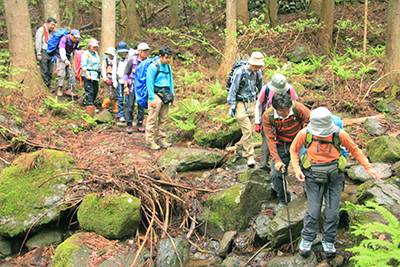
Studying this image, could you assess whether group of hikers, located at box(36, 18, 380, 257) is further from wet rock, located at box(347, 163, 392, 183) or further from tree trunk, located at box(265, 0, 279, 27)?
tree trunk, located at box(265, 0, 279, 27)

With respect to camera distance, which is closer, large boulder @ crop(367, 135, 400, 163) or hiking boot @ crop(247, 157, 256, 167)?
large boulder @ crop(367, 135, 400, 163)

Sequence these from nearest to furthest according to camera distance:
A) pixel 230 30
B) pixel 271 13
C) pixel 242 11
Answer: pixel 230 30 → pixel 242 11 → pixel 271 13

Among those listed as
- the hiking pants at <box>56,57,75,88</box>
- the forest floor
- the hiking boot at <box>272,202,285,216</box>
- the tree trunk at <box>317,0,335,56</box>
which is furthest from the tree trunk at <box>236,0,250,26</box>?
the hiking boot at <box>272,202,285,216</box>

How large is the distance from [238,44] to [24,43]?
777 cm

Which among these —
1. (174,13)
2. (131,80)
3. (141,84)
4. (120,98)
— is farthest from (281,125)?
(174,13)

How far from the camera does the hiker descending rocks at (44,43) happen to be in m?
9.57

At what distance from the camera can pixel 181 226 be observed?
5.24m

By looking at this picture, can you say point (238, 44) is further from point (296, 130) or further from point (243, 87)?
point (296, 130)

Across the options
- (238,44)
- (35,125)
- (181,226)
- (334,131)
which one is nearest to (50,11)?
(35,125)

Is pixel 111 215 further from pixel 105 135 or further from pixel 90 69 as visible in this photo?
pixel 90 69

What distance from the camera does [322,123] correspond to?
3447 mm

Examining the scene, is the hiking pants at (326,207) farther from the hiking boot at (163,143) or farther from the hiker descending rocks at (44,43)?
the hiker descending rocks at (44,43)

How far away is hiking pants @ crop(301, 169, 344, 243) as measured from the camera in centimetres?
373

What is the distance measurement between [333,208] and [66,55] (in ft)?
31.4
